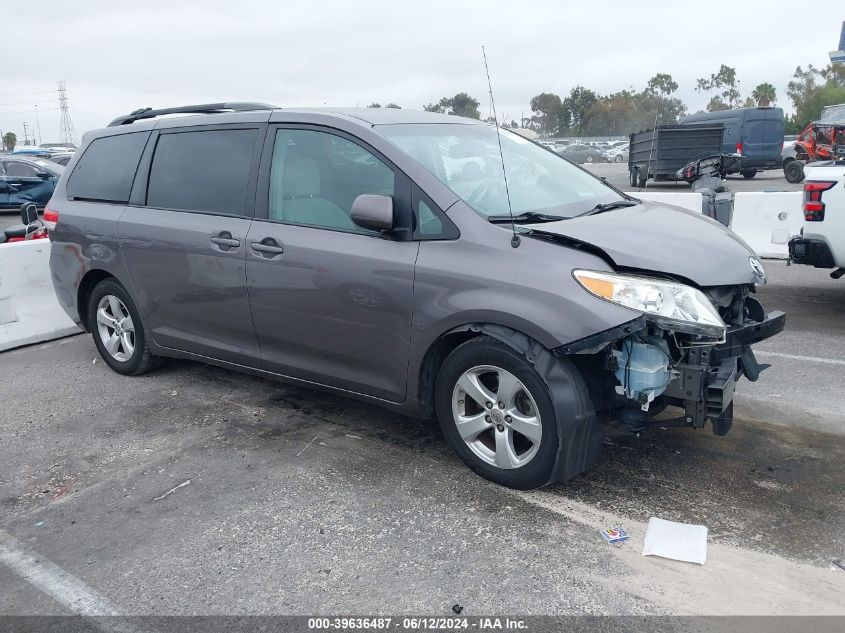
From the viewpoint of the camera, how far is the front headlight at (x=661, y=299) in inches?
129

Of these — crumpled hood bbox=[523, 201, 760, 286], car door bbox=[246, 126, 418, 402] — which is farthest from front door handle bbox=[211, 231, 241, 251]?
crumpled hood bbox=[523, 201, 760, 286]

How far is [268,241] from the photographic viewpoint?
14.2 ft

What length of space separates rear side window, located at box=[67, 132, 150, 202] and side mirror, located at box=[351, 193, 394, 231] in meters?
2.32

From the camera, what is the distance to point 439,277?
12.1 feet

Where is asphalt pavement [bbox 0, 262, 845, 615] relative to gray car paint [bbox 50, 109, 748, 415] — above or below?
below

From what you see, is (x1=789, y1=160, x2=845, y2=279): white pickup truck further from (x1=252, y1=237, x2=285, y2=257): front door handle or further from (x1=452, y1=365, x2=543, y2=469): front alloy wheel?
(x1=252, y1=237, x2=285, y2=257): front door handle

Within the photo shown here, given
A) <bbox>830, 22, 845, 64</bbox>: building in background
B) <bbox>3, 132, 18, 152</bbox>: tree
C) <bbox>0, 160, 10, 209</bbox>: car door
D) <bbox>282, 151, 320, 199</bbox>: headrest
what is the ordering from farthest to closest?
1. <bbox>3, 132, 18, 152</bbox>: tree
2. <bbox>830, 22, 845, 64</bbox>: building in background
3. <bbox>0, 160, 10, 209</bbox>: car door
4. <bbox>282, 151, 320, 199</bbox>: headrest

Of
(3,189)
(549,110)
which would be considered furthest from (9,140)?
(3,189)

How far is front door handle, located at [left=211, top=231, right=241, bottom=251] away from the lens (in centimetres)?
449

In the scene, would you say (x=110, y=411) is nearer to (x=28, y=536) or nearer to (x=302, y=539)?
(x=28, y=536)

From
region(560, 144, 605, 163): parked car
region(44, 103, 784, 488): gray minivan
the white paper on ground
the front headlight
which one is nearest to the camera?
the white paper on ground

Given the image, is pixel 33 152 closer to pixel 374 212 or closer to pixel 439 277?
pixel 374 212

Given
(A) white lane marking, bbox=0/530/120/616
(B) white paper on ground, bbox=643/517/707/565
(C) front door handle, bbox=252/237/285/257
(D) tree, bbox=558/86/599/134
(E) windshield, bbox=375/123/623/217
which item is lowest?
(A) white lane marking, bbox=0/530/120/616

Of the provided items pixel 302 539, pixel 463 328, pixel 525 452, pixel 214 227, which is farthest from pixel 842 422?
pixel 214 227
